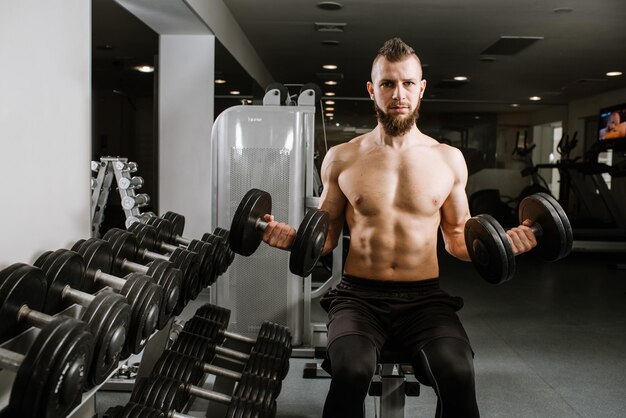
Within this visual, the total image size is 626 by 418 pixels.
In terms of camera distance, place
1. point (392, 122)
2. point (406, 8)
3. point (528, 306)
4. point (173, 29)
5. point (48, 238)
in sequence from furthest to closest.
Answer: point (528, 306) < point (406, 8) < point (173, 29) < point (392, 122) < point (48, 238)

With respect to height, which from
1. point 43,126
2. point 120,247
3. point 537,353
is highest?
point 43,126

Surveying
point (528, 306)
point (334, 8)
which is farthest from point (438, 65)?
point (528, 306)

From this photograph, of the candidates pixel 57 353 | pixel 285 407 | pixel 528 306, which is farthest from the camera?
pixel 528 306

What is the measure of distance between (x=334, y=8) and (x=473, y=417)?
328 cm

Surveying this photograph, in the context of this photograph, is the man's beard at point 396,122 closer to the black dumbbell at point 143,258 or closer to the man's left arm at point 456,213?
the man's left arm at point 456,213

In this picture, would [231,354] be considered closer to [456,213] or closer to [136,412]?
[136,412]

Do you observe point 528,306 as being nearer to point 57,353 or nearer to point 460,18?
point 460,18

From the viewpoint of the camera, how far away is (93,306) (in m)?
1.30

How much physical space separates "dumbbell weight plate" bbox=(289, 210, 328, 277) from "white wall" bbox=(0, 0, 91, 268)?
0.73 m

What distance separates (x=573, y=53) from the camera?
5.57 metres

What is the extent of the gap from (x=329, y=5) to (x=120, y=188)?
2.03 metres

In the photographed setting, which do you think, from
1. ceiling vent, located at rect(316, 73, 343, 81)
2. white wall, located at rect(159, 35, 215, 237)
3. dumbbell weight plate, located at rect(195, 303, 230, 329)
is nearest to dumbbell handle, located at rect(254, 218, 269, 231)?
dumbbell weight plate, located at rect(195, 303, 230, 329)

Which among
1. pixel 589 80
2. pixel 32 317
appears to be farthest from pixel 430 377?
pixel 589 80

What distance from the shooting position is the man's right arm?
1938mm
